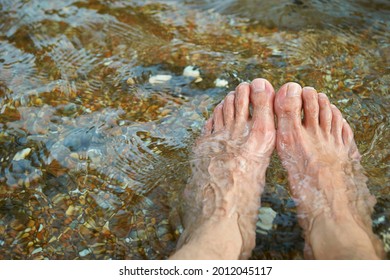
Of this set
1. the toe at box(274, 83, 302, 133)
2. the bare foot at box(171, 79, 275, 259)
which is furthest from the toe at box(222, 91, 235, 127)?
the toe at box(274, 83, 302, 133)

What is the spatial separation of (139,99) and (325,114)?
1.30 m

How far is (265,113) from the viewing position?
3178 mm

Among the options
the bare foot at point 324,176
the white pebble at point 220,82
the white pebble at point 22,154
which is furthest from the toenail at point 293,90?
the white pebble at point 22,154

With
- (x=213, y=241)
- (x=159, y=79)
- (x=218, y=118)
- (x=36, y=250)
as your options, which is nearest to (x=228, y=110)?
(x=218, y=118)

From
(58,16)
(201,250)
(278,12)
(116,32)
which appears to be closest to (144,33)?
(116,32)

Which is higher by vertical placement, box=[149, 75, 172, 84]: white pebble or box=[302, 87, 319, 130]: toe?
box=[302, 87, 319, 130]: toe

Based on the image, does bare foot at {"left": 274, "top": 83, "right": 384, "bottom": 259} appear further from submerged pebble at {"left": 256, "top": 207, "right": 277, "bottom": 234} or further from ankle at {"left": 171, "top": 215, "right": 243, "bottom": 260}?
ankle at {"left": 171, "top": 215, "right": 243, "bottom": 260}

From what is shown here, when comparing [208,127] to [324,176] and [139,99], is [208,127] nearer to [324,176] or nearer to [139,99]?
[139,99]

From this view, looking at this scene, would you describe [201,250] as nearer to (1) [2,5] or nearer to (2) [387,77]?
(2) [387,77]

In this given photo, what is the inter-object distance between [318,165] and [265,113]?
51 cm

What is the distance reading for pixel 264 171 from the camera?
2.93 metres

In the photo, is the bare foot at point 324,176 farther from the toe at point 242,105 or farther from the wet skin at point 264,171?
the toe at point 242,105

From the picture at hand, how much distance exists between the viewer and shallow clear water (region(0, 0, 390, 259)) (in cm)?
267

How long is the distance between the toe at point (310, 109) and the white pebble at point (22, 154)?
1.82 metres
